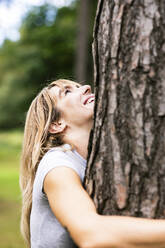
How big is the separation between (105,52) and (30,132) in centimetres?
91

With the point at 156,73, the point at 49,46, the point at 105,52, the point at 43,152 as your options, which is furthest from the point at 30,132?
the point at 49,46

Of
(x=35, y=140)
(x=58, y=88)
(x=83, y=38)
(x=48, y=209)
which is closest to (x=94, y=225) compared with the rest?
(x=48, y=209)

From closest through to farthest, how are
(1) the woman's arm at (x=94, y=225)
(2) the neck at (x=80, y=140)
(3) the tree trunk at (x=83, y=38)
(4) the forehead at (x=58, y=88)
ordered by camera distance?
1. (1) the woman's arm at (x=94, y=225)
2. (2) the neck at (x=80, y=140)
3. (4) the forehead at (x=58, y=88)
4. (3) the tree trunk at (x=83, y=38)

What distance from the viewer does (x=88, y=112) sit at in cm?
243

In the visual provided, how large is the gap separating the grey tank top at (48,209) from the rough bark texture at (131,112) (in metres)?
0.23

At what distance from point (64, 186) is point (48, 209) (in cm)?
37

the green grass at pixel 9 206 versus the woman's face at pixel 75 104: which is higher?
the woman's face at pixel 75 104

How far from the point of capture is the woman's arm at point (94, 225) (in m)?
1.62

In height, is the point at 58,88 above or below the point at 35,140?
above

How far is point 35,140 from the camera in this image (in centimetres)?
246

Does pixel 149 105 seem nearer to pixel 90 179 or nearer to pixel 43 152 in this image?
pixel 90 179

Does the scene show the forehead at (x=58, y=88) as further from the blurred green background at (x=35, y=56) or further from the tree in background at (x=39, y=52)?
the tree in background at (x=39, y=52)

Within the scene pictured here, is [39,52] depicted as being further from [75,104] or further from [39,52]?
[75,104]

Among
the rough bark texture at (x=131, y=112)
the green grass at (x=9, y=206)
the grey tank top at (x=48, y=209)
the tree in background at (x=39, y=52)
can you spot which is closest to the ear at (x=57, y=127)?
the grey tank top at (x=48, y=209)
